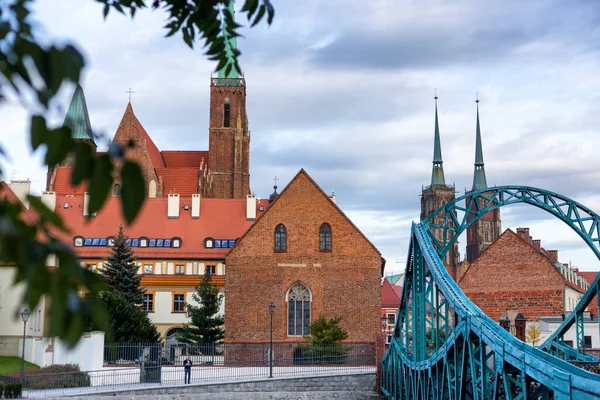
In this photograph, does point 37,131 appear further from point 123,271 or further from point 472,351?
point 123,271

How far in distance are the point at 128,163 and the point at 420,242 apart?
19842 mm

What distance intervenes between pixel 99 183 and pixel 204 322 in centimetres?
4268

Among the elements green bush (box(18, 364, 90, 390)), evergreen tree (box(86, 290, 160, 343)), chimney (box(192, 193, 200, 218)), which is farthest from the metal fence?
chimney (box(192, 193, 200, 218))

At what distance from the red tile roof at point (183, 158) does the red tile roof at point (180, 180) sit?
9.28 m

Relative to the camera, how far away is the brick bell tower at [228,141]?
8225cm

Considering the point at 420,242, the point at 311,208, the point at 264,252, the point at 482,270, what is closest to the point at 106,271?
the point at 264,252

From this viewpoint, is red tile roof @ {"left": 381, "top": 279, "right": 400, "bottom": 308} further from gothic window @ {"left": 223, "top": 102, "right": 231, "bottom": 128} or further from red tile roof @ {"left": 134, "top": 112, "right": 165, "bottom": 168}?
red tile roof @ {"left": 134, "top": 112, "right": 165, "bottom": 168}

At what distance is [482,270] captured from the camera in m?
53.4

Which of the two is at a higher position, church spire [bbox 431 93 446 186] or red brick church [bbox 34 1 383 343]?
church spire [bbox 431 93 446 186]

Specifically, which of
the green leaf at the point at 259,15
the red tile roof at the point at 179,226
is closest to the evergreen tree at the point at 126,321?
the red tile roof at the point at 179,226

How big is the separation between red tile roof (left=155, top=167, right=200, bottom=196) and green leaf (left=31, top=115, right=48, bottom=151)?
70.3 m

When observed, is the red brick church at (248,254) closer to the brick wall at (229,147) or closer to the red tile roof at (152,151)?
the red tile roof at (152,151)

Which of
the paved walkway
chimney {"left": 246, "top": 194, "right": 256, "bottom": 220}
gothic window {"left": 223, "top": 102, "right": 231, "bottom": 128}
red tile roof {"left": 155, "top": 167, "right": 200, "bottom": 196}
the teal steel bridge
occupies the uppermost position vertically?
Result: gothic window {"left": 223, "top": 102, "right": 231, "bottom": 128}

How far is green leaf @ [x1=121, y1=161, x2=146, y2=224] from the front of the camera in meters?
2.27
